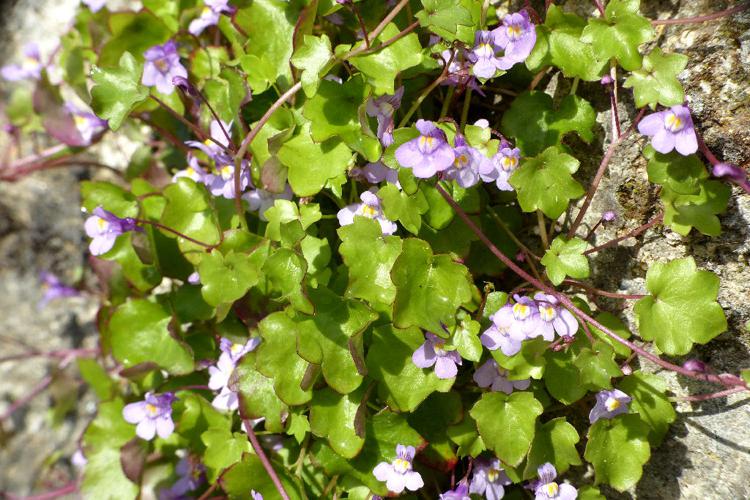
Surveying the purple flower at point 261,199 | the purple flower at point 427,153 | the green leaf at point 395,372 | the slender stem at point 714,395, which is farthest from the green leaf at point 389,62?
the slender stem at point 714,395

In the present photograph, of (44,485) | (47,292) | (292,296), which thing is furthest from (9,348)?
(292,296)

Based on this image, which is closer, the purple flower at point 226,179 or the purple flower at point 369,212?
the purple flower at point 369,212

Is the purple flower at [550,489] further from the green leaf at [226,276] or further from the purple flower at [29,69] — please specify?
the purple flower at [29,69]

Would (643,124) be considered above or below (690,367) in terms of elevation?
above

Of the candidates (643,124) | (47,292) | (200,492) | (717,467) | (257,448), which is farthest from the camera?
(47,292)

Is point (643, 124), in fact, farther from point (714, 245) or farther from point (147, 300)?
point (147, 300)

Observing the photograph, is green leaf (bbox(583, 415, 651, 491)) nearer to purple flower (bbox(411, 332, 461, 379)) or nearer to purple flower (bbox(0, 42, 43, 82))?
purple flower (bbox(411, 332, 461, 379))

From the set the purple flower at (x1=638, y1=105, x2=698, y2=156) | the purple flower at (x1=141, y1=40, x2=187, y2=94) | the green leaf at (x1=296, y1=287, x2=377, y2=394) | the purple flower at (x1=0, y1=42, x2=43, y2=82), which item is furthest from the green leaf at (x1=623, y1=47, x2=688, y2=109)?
the purple flower at (x1=0, y1=42, x2=43, y2=82)
